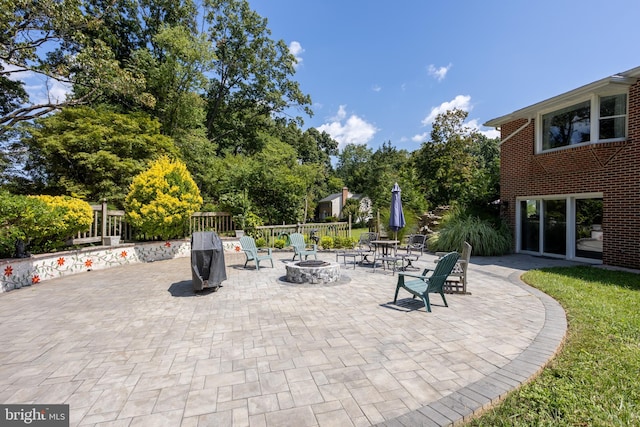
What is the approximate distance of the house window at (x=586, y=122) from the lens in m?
8.27

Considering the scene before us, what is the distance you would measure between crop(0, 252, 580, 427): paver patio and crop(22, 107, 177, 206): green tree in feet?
23.5

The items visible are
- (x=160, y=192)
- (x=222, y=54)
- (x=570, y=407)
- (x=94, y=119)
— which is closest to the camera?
(x=570, y=407)

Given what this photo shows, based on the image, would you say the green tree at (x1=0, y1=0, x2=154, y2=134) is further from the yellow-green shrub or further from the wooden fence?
the yellow-green shrub

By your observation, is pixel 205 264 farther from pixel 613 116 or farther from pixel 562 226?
pixel 613 116

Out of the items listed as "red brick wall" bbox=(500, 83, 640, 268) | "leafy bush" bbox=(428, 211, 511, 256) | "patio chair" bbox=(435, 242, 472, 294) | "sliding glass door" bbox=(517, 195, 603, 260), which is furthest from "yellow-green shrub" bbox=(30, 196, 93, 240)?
"sliding glass door" bbox=(517, 195, 603, 260)

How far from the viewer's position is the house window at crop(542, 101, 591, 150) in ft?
A: 29.1

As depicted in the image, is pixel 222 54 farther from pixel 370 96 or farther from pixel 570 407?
pixel 570 407

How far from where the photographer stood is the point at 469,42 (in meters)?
10.8

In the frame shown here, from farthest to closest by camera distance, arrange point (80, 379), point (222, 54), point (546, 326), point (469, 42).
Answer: point (222, 54), point (469, 42), point (546, 326), point (80, 379)

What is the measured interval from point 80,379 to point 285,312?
269 cm

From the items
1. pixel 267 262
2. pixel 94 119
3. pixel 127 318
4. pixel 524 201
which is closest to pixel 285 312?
pixel 127 318

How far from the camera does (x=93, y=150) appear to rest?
1184 centimetres

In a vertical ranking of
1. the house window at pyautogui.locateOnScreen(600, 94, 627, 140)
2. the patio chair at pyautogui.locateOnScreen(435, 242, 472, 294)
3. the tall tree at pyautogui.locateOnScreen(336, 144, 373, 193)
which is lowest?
the patio chair at pyautogui.locateOnScreen(435, 242, 472, 294)

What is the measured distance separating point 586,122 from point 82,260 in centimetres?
1607
